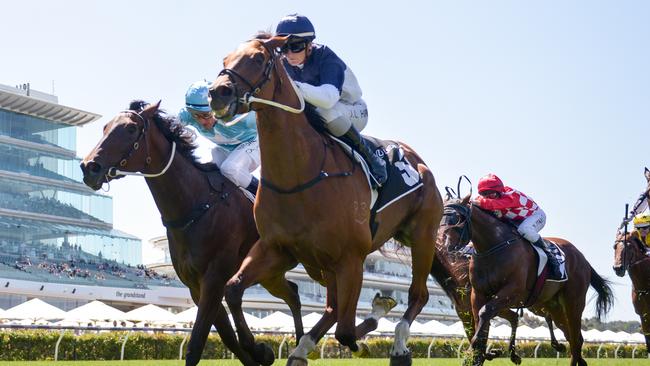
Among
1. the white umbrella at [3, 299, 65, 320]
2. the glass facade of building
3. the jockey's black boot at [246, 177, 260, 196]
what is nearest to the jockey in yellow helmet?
the jockey's black boot at [246, 177, 260, 196]

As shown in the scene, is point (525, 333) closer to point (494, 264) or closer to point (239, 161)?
point (494, 264)

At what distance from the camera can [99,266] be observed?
223 feet

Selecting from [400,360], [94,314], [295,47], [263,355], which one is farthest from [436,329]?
[295,47]

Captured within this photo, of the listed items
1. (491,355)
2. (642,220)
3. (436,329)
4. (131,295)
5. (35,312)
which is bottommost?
(436,329)

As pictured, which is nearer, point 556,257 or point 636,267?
point 556,257

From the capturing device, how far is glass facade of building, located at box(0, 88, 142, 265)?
66.5m

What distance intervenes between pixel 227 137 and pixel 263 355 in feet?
7.47

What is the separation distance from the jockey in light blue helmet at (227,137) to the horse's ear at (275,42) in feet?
6.70

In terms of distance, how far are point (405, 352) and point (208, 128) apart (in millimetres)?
2931

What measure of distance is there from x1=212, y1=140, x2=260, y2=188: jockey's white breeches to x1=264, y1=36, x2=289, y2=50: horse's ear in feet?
6.90

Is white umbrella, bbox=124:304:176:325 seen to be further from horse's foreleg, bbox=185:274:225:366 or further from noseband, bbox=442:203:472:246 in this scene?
horse's foreleg, bbox=185:274:225:366

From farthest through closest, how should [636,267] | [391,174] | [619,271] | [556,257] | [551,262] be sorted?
[636,267], [619,271], [556,257], [551,262], [391,174]

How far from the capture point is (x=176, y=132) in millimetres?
7855

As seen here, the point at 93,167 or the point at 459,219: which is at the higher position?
the point at 93,167
